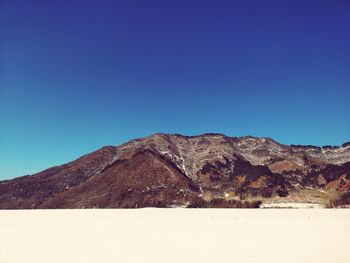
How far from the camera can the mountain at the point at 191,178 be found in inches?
2276

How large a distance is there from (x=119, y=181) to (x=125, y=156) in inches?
671

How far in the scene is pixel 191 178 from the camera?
Result: 2884 inches

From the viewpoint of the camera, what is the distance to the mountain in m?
57.8
